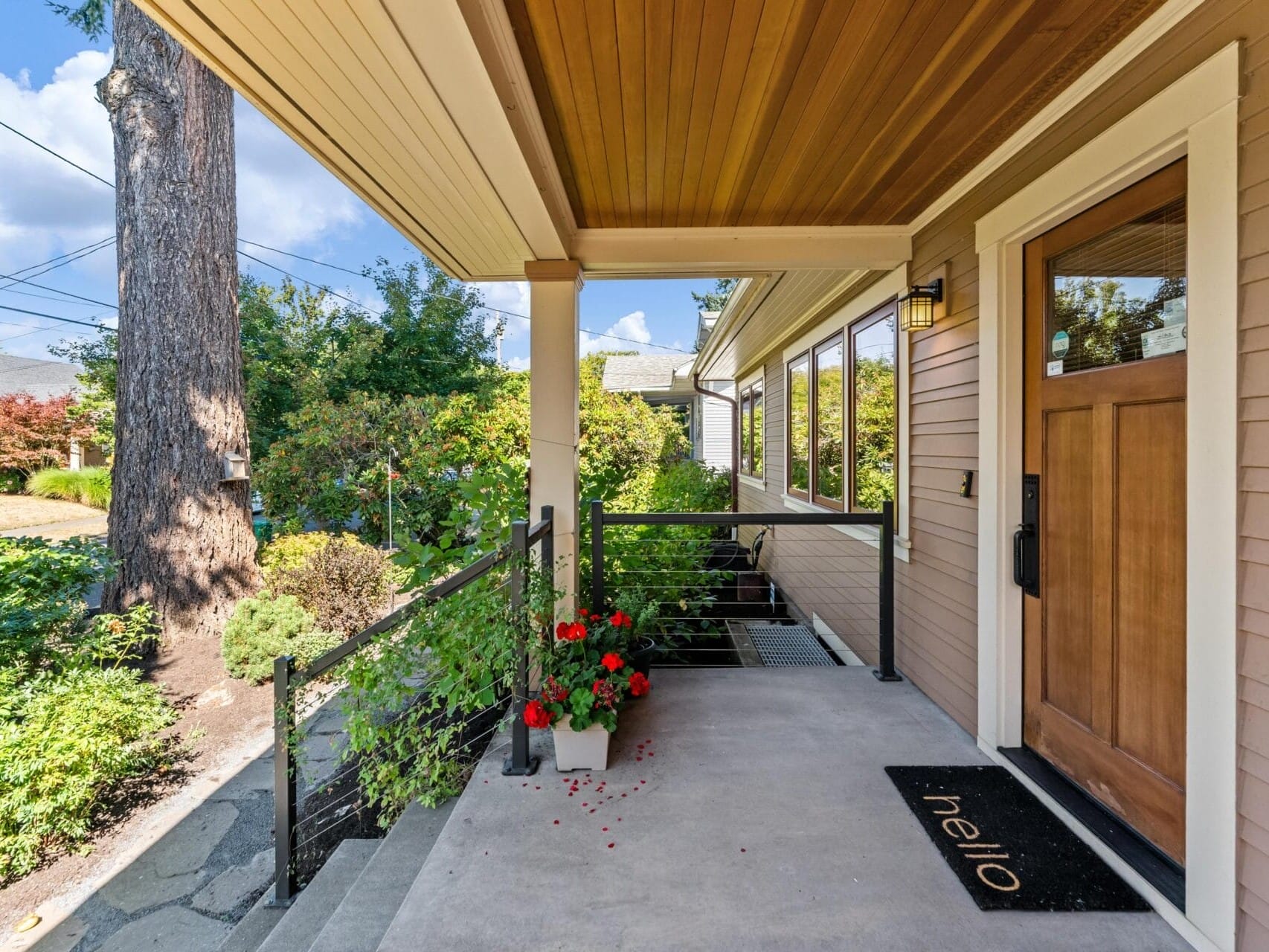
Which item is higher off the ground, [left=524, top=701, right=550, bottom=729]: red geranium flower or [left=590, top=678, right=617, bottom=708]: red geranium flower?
[left=590, top=678, right=617, bottom=708]: red geranium flower

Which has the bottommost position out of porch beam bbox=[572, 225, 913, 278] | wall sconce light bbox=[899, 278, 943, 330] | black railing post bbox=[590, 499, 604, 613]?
black railing post bbox=[590, 499, 604, 613]

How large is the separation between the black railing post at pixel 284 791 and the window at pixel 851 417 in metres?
3.14

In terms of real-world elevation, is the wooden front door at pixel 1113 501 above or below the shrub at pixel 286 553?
above

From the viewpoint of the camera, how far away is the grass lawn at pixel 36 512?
11.5 meters

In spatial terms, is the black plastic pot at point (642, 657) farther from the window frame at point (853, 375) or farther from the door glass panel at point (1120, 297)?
the door glass panel at point (1120, 297)

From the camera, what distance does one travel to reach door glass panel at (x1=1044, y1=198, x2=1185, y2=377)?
62.7 inches

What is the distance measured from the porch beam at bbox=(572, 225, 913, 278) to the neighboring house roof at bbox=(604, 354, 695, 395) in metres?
7.97

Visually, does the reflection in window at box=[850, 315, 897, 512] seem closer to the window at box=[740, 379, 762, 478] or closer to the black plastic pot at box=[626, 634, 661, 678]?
the black plastic pot at box=[626, 634, 661, 678]

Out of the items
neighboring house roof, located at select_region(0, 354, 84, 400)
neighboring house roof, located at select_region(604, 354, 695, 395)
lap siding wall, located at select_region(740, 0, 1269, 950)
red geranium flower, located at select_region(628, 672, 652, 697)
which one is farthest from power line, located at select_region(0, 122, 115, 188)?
neighboring house roof, located at select_region(0, 354, 84, 400)

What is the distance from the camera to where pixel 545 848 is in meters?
1.86

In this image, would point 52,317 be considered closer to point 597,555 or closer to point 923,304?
point 597,555

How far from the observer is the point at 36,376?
21.3 metres

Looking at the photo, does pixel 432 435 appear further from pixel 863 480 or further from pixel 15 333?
pixel 15 333

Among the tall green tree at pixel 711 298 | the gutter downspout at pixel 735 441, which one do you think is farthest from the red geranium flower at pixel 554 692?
the tall green tree at pixel 711 298
